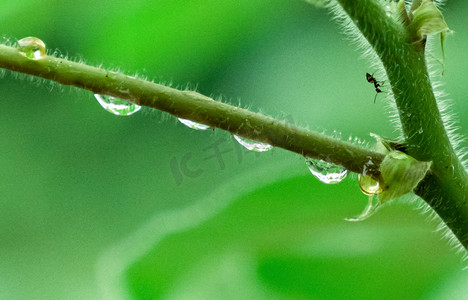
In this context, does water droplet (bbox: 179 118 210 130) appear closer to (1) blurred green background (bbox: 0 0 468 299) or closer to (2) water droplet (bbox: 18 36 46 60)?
(2) water droplet (bbox: 18 36 46 60)

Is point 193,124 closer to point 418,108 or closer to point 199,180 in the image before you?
point 418,108

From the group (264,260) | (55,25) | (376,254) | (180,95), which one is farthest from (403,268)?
(55,25)

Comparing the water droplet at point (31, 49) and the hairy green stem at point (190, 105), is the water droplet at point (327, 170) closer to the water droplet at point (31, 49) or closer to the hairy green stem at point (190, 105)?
the hairy green stem at point (190, 105)

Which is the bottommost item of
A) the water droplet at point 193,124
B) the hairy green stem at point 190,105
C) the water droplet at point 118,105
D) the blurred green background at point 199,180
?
the blurred green background at point 199,180

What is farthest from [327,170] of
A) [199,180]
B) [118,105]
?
[199,180]

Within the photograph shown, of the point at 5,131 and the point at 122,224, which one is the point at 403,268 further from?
the point at 5,131

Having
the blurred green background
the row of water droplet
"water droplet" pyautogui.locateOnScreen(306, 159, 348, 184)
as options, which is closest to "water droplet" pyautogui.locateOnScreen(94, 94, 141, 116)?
the row of water droplet

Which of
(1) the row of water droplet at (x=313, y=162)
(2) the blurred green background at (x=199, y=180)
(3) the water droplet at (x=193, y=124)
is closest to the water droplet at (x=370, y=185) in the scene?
(1) the row of water droplet at (x=313, y=162)
